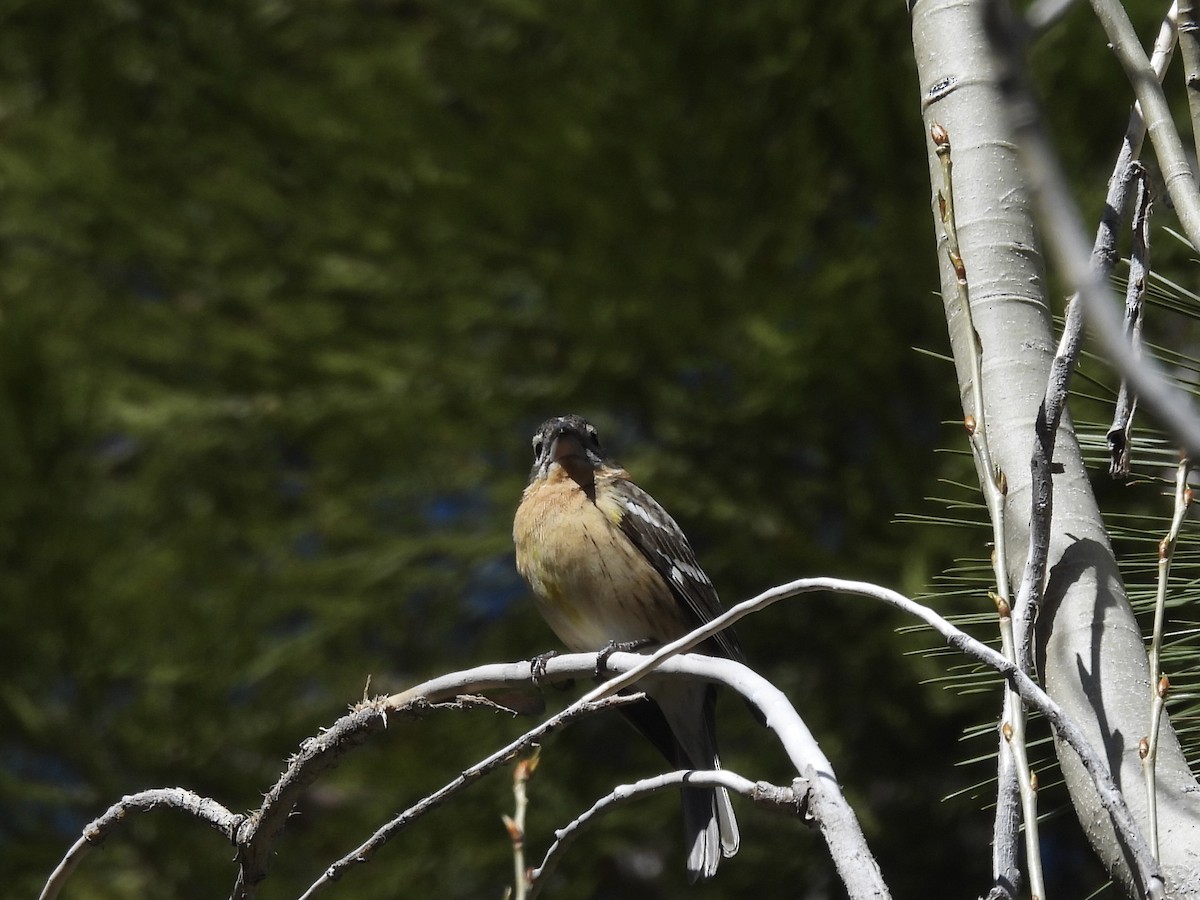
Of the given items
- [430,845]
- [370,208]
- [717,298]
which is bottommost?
[430,845]

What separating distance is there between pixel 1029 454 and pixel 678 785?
69 cm

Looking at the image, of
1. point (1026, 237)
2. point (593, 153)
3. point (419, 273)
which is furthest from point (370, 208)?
point (1026, 237)

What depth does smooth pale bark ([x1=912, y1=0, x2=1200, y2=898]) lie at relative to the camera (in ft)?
5.32

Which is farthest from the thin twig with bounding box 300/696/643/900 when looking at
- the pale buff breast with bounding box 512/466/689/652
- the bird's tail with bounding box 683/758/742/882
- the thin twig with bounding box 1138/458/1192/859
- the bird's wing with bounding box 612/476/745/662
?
the bird's wing with bounding box 612/476/745/662

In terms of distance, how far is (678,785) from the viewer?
1.62 metres

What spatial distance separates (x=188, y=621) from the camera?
5.11 meters

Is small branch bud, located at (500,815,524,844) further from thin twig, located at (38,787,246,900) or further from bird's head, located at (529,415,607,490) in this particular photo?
bird's head, located at (529,415,607,490)

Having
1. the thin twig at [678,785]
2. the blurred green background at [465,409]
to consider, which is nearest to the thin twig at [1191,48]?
the thin twig at [678,785]

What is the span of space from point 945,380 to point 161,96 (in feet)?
12.8

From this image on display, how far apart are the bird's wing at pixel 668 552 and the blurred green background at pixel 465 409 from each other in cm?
65

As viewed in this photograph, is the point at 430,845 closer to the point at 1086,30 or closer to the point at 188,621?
the point at 188,621

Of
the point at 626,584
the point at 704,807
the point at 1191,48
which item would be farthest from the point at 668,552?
the point at 1191,48

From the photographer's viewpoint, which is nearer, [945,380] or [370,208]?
[945,380]

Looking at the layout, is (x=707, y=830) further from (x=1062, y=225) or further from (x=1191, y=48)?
(x=1062, y=225)
